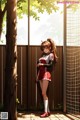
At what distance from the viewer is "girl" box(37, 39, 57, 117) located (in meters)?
8.55

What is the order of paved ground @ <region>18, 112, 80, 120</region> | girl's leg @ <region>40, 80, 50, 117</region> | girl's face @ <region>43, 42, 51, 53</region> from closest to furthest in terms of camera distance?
paved ground @ <region>18, 112, 80, 120</region> < girl's leg @ <region>40, 80, 50, 117</region> < girl's face @ <region>43, 42, 51, 53</region>

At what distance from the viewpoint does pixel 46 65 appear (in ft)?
28.5

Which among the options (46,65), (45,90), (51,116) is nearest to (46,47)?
(46,65)

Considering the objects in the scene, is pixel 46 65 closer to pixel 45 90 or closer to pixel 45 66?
pixel 45 66

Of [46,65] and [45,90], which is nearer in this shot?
[45,90]

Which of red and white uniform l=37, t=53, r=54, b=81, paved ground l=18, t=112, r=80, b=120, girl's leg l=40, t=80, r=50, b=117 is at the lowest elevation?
paved ground l=18, t=112, r=80, b=120

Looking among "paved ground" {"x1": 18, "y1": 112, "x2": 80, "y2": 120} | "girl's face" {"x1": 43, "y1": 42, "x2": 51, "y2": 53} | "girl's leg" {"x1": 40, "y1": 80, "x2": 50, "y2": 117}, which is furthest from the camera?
"girl's face" {"x1": 43, "y1": 42, "x2": 51, "y2": 53}

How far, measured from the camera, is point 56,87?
31.0 feet

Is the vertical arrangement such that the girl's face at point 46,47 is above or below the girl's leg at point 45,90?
above

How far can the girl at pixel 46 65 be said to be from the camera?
855 cm

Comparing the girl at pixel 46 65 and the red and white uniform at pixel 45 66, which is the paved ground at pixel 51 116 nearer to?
the girl at pixel 46 65

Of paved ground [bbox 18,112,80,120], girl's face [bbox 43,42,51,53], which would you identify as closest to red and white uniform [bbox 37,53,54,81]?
girl's face [bbox 43,42,51,53]

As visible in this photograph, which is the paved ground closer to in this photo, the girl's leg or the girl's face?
the girl's leg

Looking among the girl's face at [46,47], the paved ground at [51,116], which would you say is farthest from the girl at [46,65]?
the paved ground at [51,116]
